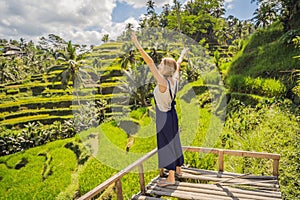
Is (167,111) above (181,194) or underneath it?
above

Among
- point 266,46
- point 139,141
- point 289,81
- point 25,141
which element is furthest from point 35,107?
point 289,81

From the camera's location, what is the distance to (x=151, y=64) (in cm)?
193

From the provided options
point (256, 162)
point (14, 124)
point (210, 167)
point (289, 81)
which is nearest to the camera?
point (256, 162)

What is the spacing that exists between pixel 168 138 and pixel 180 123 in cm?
564

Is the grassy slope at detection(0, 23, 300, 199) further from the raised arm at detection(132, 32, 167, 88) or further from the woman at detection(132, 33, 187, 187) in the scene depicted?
the raised arm at detection(132, 32, 167, 88)

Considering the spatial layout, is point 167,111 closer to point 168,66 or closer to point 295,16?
point 168,66

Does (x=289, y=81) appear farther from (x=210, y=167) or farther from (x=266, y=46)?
(x=210, y=167)

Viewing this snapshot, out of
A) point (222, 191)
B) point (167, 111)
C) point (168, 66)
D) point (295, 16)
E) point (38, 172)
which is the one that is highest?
point (295, 16)

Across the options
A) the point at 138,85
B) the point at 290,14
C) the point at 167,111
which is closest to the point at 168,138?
the point at 167,111

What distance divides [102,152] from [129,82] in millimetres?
4732

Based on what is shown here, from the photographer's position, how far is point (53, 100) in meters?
19.3

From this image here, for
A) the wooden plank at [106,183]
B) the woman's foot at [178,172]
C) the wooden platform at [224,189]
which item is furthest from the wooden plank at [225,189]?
the wooden plank at [106,183]

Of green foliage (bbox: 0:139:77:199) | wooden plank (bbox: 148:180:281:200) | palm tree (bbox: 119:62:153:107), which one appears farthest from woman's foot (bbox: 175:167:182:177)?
palm tree (bbox: 119:62:153:107)

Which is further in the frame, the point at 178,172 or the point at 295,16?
the point at 295,16
